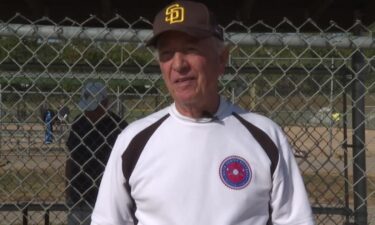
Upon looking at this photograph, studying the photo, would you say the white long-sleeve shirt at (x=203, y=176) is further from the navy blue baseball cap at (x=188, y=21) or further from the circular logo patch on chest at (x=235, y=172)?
the navy blue baseball cap at (x=188, y=21)

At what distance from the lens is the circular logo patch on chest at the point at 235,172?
1908 mm

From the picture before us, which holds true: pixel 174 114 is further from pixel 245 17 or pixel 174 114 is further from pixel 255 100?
pixel 255 100

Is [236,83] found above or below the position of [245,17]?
below

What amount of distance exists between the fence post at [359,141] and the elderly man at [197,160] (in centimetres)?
151

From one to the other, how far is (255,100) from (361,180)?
216 centimetres

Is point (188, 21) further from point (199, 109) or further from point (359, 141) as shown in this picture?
point (359, 141)

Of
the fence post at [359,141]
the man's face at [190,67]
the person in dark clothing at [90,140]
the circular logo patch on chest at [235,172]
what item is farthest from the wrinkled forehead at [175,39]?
the person in dark clothing at [90,140]

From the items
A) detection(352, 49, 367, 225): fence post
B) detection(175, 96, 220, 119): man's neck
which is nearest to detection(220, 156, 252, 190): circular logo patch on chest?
detection(175, 96, 220, 119): man's neck

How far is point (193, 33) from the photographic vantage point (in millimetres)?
1893

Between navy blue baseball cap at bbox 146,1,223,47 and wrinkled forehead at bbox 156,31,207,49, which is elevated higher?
navy blue baseball cap at bbox 146,1,223,47

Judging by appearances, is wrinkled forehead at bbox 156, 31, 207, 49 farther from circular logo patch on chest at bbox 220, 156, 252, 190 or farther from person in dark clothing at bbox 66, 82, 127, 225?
person in dark clothing at bbox 66, 82, 127, 225

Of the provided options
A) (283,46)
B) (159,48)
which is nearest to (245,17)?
(283,46)

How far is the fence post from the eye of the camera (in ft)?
11.1

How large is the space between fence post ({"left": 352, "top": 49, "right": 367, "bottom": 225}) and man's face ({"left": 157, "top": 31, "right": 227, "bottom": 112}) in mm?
1577
